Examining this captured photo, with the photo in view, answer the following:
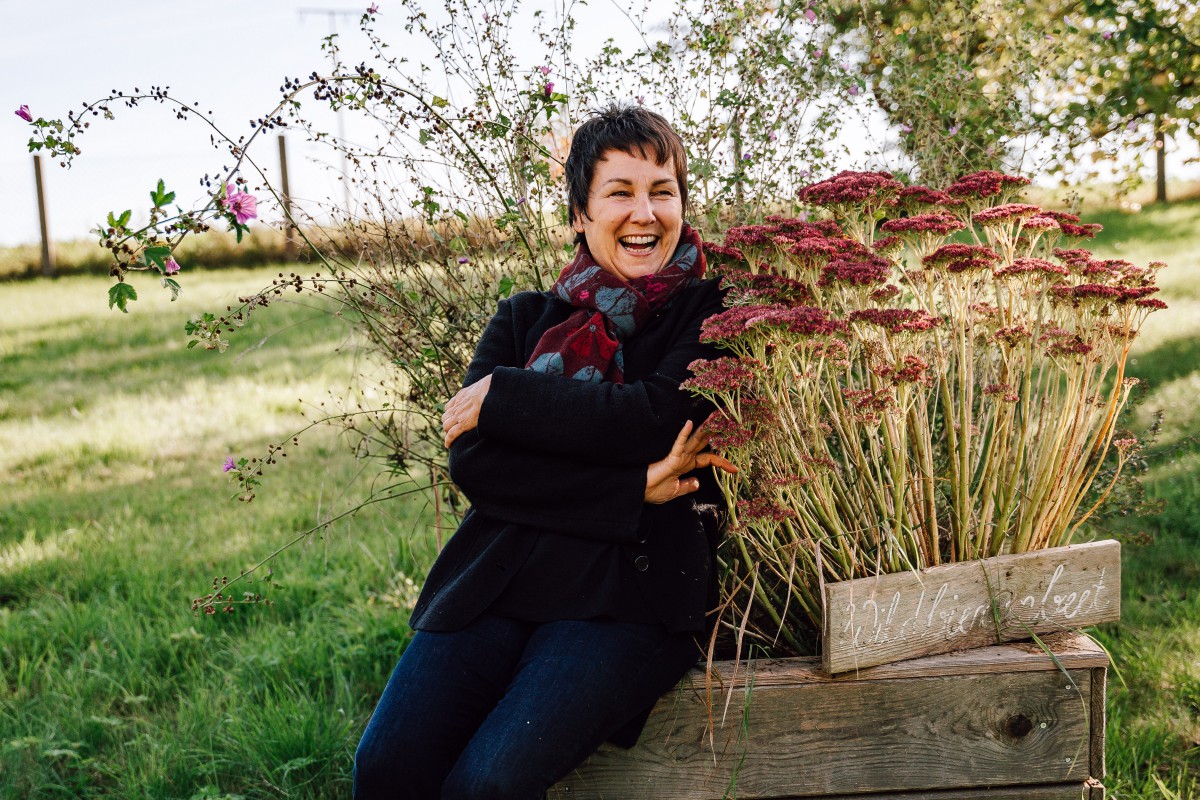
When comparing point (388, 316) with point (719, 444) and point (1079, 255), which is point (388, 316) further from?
point (1079, 255)

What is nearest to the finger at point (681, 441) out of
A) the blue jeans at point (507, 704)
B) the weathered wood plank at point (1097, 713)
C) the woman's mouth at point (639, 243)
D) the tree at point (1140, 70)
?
the blue jeans at point (507, 704)

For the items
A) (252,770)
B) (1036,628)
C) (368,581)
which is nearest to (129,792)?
(252,770)

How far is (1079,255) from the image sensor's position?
2.17 meters

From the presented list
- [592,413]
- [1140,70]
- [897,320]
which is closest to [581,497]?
[592,413]

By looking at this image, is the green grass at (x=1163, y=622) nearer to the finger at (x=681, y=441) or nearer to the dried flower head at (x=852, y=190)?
the dried flower head at (x=852, y=190)

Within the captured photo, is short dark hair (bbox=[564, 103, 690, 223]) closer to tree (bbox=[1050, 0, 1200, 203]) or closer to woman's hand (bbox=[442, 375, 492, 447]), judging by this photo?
woman's hand (bbox=[442, 375, 492, 447])

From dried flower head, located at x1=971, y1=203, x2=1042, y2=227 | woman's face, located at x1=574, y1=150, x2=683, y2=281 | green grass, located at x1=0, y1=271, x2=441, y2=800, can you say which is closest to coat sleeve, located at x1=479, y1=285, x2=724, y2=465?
woman's face, located at x1=574, y1=150, x2=683, y2=281

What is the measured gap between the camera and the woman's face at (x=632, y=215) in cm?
247

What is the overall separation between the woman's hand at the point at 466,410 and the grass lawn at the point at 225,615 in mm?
697

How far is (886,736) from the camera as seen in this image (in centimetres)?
214

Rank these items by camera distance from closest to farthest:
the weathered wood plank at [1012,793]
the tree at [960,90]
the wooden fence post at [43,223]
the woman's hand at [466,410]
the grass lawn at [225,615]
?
the weathered wood plank at [1012,793] < the woman's hand at [466,410] < the grass lawn at [225,615] < the tree at [960,90] < the wooden fence post at [43,223]

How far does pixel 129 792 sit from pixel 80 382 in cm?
581

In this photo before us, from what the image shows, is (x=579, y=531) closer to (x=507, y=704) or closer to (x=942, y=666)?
(x=507, y=704)

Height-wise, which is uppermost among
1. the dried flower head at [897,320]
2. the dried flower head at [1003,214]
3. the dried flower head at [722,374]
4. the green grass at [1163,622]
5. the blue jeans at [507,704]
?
the dried flower head at [1003,214]
